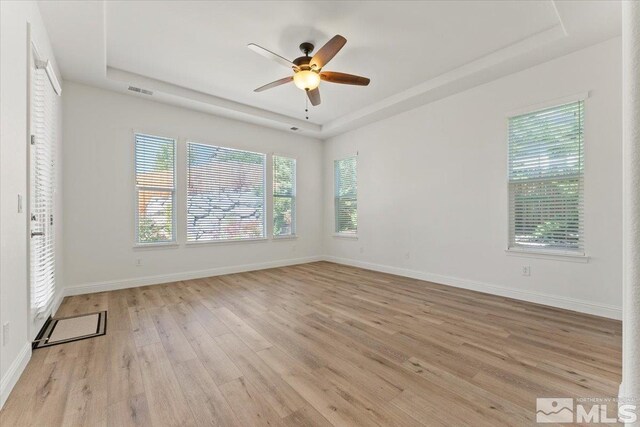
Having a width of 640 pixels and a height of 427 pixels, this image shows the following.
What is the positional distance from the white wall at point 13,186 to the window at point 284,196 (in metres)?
4.10

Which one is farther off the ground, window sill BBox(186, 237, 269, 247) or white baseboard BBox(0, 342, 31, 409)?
window sill BBox(186, 237, 269, 247)

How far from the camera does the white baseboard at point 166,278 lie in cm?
393

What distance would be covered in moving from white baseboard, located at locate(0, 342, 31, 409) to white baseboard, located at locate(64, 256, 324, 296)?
203cm

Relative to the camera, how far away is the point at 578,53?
317 centimetres

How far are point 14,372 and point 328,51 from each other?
3.60 m

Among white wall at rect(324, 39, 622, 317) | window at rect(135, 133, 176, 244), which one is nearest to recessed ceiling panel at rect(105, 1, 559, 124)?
white wall at rect(324, 39, 622, 317)

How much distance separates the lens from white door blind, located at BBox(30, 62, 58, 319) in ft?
7.99

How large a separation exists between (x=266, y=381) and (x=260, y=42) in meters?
3.41

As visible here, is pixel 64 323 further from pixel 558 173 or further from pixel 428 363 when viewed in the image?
pixel 558 173

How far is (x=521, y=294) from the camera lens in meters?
3.59

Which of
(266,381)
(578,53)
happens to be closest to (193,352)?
(266,381)

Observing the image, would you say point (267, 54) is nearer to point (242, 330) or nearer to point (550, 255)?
point (242, 330)

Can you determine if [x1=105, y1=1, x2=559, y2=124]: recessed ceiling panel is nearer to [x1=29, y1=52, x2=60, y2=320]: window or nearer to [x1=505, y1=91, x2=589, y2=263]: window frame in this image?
[x1=505, y1=91, x2=589, y2=263]: window frame

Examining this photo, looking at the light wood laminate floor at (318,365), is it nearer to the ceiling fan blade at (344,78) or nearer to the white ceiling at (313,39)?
the ceiling fan blade at (344,78)
